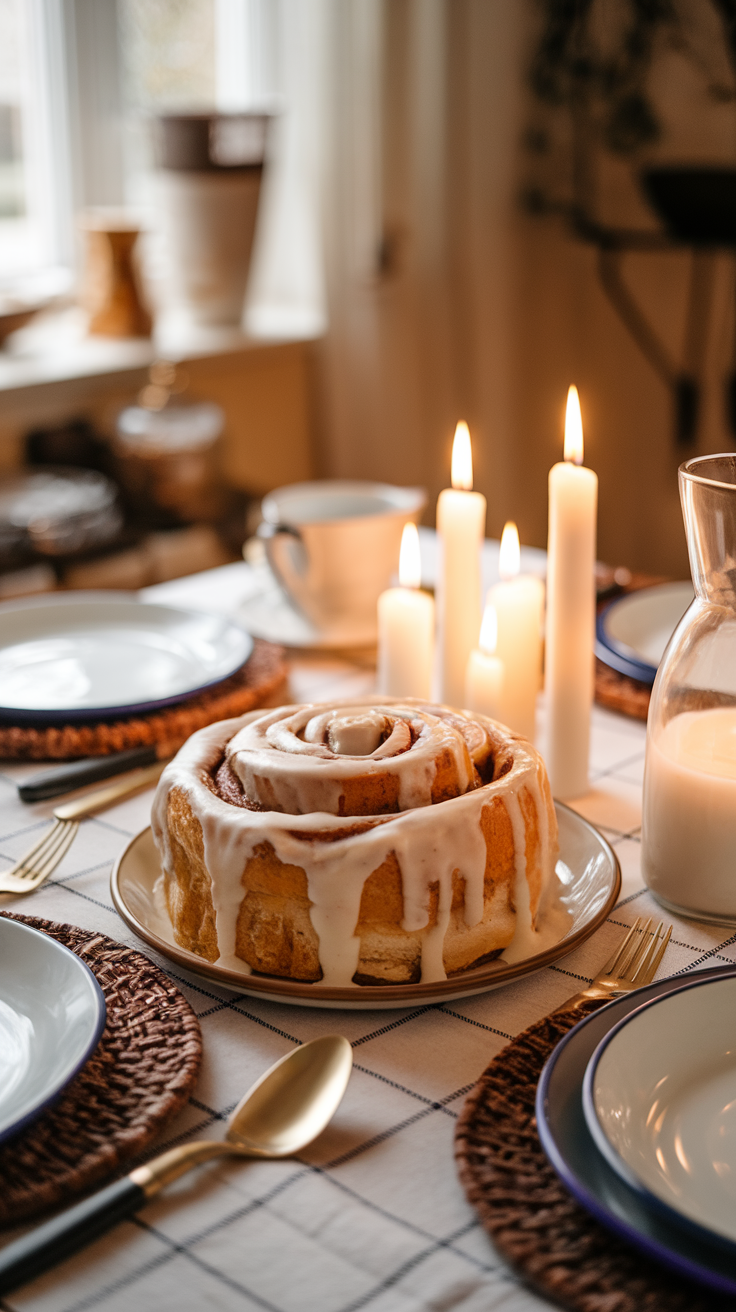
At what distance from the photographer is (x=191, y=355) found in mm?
2463

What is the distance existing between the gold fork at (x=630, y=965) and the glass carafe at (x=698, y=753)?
37 mm

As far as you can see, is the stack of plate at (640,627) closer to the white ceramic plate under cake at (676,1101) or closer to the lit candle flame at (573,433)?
the lit candle flame at (573,433)

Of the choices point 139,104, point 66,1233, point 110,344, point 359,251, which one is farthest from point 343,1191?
point 139,104

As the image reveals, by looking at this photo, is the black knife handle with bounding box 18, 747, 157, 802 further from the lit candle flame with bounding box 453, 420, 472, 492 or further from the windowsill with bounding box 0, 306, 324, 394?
the windowsill with bounding box 0, 306, 324, 394

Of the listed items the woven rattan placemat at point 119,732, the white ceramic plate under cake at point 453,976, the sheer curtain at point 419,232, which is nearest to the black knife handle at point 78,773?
the woven rattan placemat at point 119,732

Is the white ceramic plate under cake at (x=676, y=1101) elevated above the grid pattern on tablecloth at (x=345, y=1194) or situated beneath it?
elevated above

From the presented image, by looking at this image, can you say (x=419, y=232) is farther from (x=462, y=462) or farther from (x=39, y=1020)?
(x=39, y=1020)

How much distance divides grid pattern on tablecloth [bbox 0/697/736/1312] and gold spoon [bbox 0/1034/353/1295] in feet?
0.04

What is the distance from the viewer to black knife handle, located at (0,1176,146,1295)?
1.54 ft

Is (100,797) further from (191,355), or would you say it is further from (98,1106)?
(191,355)

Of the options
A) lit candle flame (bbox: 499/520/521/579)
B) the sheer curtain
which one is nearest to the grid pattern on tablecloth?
lit candle flame (bbox: 499/520/521/579)

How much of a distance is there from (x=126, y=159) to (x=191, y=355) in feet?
1.77

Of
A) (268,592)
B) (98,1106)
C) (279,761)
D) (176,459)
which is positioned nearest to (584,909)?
(279,761)

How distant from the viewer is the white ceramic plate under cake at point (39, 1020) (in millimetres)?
552
